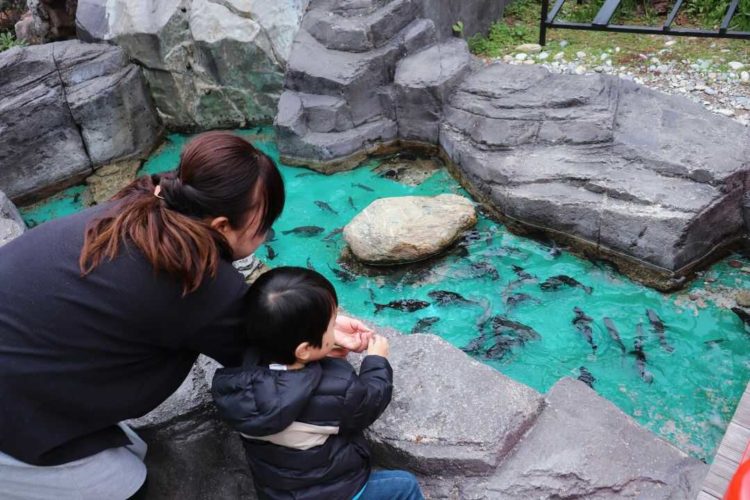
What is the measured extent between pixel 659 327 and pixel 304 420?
303 cm

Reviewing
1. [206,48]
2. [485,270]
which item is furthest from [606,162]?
[206,48]

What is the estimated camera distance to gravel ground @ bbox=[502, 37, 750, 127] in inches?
221

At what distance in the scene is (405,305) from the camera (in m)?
4.59

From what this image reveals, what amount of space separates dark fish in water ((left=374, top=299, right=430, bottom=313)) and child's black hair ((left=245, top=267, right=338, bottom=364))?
266cm

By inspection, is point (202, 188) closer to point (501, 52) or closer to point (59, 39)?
point (501, 52)

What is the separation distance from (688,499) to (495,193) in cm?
319

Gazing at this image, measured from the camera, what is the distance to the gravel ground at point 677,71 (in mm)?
5605

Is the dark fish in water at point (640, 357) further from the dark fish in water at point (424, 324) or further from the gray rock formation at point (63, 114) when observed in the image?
the gray rock formation at point (63, 114)

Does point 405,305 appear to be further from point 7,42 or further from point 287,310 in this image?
point 7,42

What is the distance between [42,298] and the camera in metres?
1.70

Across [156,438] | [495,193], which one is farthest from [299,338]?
[495,193]

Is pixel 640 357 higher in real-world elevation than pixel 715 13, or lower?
lower

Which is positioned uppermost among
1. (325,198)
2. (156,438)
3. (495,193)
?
(156,438)

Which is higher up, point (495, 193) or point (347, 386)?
point (347, 386)
